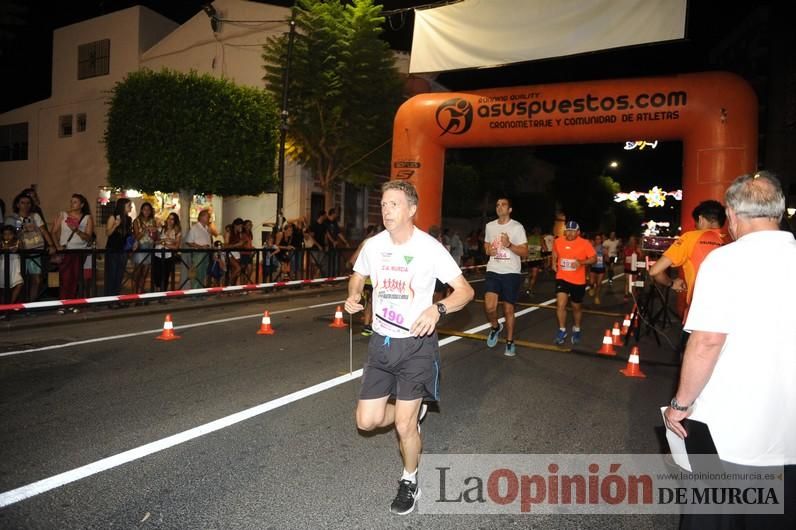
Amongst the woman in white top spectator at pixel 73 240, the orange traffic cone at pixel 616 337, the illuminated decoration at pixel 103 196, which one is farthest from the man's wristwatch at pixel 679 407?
the illuminated decoration at pixel 103 196

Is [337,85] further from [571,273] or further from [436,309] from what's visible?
[436,309]

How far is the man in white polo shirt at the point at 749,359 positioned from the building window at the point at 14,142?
3787cm

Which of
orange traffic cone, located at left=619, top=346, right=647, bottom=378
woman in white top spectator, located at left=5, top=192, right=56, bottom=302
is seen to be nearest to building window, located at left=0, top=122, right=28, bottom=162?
woman in white top spectator, located at left=5, top=192, right=56, bottom=302

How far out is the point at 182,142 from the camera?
62.8 ft

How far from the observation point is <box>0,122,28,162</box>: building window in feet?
105

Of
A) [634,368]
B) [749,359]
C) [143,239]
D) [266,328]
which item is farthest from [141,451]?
[143,239]

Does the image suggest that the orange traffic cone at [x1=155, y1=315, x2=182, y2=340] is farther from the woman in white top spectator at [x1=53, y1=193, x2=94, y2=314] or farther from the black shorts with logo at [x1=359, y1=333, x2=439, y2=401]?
the black shorts with logo at [x1=359, y1=333, x2=439, y2=401]

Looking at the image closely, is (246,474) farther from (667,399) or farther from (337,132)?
(337,132)

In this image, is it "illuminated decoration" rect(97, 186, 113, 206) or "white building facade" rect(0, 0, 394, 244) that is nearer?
"white building facade" rect(0, 0, 394, 244)

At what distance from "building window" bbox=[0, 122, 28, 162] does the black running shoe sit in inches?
1435

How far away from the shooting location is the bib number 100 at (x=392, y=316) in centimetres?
349

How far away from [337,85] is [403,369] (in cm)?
1905

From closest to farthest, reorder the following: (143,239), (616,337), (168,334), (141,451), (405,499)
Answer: (405,499), (141,451), (168,334), (616,337), (143,239)

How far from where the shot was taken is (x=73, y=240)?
35.2ft
